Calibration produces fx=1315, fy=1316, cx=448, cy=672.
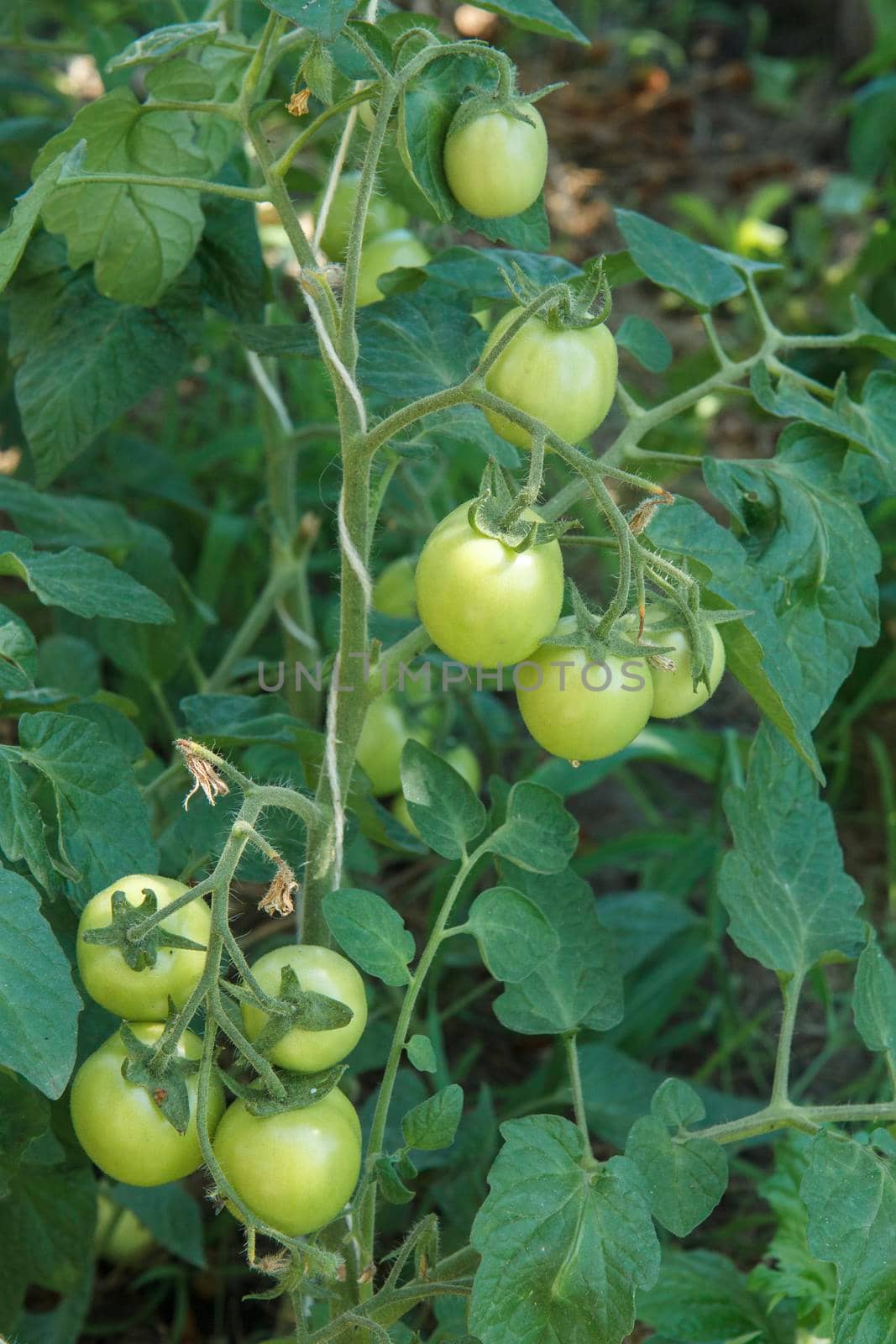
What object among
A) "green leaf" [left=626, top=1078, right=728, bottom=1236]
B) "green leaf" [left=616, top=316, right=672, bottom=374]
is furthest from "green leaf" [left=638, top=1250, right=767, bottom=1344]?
"green leaf" [left=616, top=316, right=672, bottom=374]

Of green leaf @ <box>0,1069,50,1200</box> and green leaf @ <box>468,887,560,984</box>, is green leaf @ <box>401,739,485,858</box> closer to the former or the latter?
green leaf @ <box>468,887,560,984</box>

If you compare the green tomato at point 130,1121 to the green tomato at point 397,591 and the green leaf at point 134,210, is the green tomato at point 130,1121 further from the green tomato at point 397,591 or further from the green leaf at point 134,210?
the green tomato at point 397,591

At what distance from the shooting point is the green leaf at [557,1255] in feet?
2.45

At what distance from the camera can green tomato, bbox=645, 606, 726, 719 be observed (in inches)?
30.5

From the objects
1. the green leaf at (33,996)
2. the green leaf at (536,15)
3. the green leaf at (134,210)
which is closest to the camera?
the green leaf at (33,996)

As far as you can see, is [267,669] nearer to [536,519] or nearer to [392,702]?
[392,702]

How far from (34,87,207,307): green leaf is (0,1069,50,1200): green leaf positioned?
61 centimetres

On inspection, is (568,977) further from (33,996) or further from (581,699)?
(33,996)

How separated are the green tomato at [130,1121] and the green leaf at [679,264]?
639 mm

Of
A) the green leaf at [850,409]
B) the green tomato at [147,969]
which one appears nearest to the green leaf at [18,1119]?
the green tomato at [147,969]

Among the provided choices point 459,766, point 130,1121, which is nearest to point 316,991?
point 130,1121

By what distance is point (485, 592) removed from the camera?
0.70m

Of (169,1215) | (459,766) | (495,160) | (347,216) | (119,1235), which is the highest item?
(495,160)

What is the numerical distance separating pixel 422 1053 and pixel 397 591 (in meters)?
0.77
